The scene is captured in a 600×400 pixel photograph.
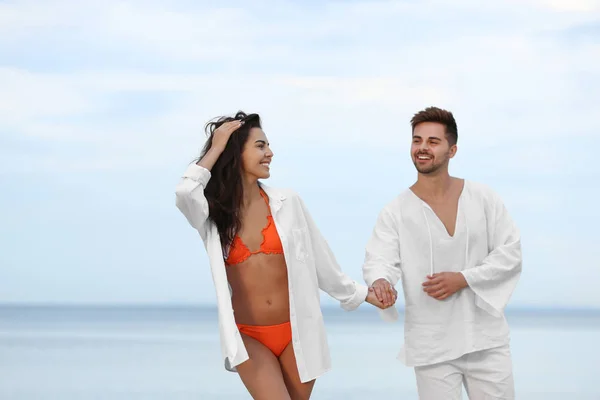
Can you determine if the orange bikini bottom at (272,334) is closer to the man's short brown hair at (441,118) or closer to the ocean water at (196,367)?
the man's short brown hair at (441,118)

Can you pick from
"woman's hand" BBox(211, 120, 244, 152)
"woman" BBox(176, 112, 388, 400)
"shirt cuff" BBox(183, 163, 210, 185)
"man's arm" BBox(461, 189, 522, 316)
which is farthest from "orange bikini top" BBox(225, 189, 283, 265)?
"man's arm" BBox(461, 189, 522, 316)

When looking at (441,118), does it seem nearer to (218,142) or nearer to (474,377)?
(218,142)

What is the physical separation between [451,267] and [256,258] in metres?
1.07

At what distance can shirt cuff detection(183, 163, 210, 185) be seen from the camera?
4402 millimetres

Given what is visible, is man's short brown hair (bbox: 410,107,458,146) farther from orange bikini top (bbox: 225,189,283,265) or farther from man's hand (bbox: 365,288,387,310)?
orange bikini top (bbox: 225,189,283,265)

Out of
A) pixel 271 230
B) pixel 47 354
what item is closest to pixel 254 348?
pixel 271 230

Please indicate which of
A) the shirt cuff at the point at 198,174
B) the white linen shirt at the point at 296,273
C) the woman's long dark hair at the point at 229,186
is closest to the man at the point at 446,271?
the white linen shirt at the point at 296,273

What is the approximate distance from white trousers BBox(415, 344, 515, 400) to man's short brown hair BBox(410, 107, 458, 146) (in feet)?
3.57

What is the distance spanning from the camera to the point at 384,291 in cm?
487

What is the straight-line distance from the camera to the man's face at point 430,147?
495 cm

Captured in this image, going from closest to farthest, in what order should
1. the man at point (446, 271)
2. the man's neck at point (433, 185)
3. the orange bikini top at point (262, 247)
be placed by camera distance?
the orange bikini top at point (262, 247) → the man at point (446, 271) → the man's neck at point (433, 185)

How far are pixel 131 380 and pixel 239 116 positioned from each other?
5.36 meters

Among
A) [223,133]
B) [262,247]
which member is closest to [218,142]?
[223,133]

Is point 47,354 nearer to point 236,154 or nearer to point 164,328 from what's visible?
point 164,328
